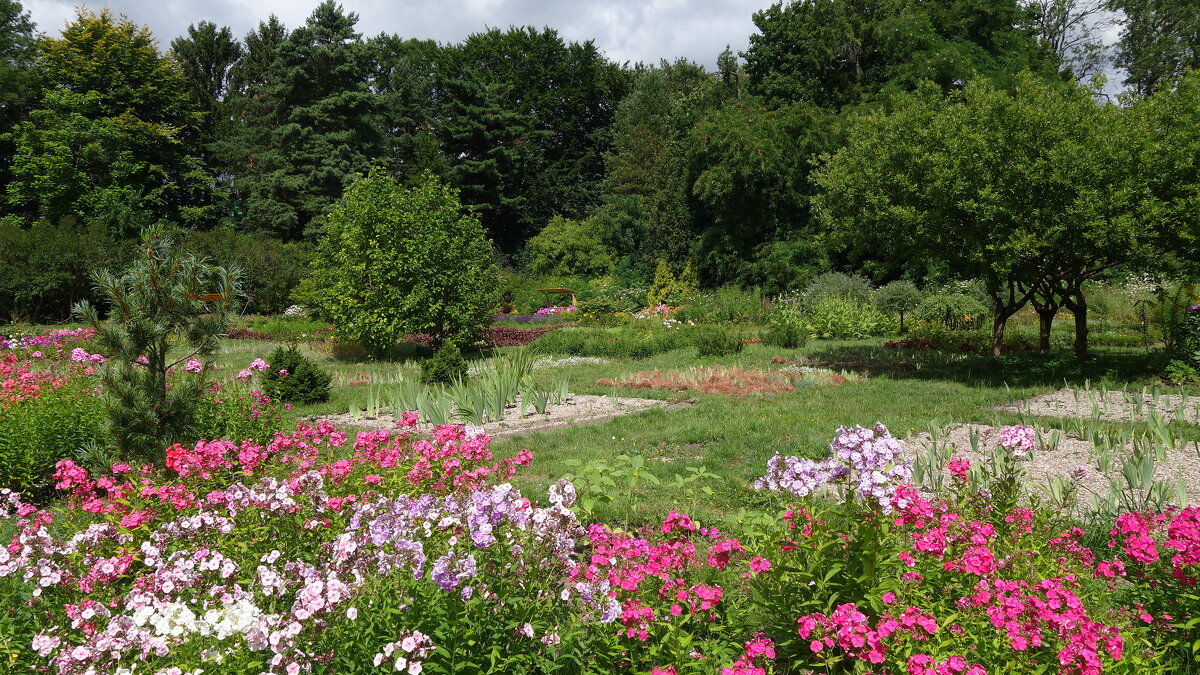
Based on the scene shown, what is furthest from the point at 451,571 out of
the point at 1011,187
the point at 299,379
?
the point at 1011,187

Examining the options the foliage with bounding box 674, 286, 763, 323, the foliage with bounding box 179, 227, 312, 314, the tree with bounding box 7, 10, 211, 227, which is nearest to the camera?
the foliage with bounding box 674, 286, 763, 323

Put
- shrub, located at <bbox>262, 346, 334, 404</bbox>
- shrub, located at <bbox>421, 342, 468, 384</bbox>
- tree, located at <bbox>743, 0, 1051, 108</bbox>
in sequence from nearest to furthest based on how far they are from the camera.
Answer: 1. shrub, located at <bbox>262, 346, 334, 404</bbox>
2. shrub, located at <bbox>421, 342, 468, 384</bbox>
3. tree, located at <bbox>743, 0, 1051, 108</bbox>

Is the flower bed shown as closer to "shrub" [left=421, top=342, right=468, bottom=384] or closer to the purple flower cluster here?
the purple flower cluster

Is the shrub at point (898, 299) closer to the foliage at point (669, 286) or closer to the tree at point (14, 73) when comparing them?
the foliage at point (669, 286)

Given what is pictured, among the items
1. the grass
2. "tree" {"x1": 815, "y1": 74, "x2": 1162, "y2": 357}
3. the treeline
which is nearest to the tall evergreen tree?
the treeline

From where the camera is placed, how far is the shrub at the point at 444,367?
10.4 m

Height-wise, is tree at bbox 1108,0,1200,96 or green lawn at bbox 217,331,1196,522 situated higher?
tree at bbox 1108,0,1200,96

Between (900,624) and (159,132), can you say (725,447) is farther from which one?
(159,132)

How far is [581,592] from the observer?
90.7 inches

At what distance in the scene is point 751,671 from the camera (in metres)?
2.03

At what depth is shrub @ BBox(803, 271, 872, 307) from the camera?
1906 centimetres

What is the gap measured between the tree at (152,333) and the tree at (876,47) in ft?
68.1

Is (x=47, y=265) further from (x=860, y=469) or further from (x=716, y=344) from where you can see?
(x=860, y=469)

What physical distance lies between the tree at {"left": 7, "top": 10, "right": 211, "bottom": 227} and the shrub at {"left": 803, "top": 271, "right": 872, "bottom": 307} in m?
25.3
